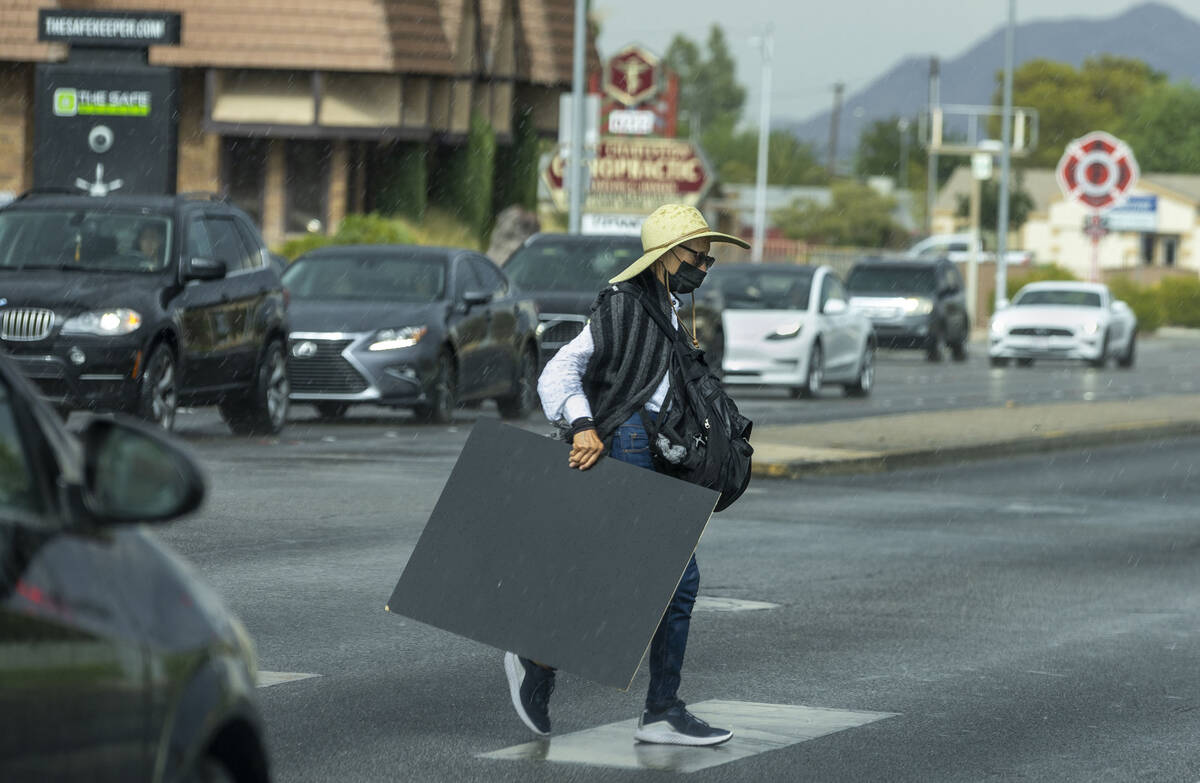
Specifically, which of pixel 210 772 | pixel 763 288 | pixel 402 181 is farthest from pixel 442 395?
pixel 402 181

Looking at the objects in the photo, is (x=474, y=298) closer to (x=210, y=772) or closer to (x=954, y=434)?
(x=954, y=434)

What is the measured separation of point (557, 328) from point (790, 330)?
4723mm

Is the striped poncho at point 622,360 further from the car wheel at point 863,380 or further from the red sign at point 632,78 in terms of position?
the red sign at point 632,78

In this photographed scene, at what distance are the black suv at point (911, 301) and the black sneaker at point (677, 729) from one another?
34.5 metres

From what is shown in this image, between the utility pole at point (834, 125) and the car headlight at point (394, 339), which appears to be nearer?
the car headlight at point (394, 339)

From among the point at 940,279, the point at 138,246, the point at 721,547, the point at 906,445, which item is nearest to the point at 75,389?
the point at 138,246

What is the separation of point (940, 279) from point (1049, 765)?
3534 cm

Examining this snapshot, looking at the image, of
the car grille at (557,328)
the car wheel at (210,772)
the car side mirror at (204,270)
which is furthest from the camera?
the car grille at (557,328)

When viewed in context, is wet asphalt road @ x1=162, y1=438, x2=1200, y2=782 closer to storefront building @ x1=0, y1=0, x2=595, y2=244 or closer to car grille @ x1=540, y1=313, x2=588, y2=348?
car grille @ x1=540, y1=313, x2=588, y2=348

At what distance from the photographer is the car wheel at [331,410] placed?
2105cm

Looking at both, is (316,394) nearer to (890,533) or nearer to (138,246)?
(138,246)

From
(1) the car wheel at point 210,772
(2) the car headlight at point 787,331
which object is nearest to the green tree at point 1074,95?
(2) the car headlight at point 787,331

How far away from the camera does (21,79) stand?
44531 millimetres

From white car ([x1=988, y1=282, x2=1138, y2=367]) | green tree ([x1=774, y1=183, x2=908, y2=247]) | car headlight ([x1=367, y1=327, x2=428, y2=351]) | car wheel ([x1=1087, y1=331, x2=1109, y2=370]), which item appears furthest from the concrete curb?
green tree ([x1=774, y1=183, x2=908, y2=247])
